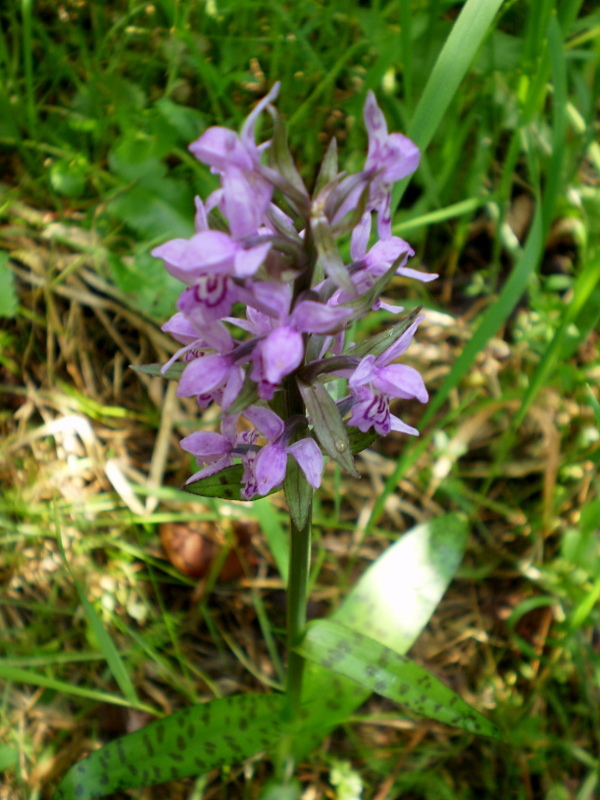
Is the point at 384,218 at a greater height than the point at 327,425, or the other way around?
the point at 384,218

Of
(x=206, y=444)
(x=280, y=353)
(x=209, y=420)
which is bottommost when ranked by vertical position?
(x=209, y=420)

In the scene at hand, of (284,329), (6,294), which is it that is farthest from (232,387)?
(6,294)

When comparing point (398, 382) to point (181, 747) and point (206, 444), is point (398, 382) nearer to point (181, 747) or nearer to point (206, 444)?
point (206, 444)

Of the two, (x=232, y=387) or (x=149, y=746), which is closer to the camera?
(x=232, y=387)

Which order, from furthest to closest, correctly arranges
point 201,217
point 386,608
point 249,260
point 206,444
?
point 386,608 → point 206,444 → point 201,217 → point 249,260

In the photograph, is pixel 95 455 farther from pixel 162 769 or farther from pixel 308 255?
pixel 308 255

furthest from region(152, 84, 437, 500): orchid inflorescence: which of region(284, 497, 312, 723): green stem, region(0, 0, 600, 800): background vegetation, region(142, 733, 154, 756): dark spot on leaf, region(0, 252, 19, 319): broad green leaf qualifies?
region(0, 252, 19, 319): broad green leaf

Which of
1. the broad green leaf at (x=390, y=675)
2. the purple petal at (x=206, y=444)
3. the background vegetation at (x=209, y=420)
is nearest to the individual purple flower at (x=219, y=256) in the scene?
the purple petal at (x=206, y=444)
